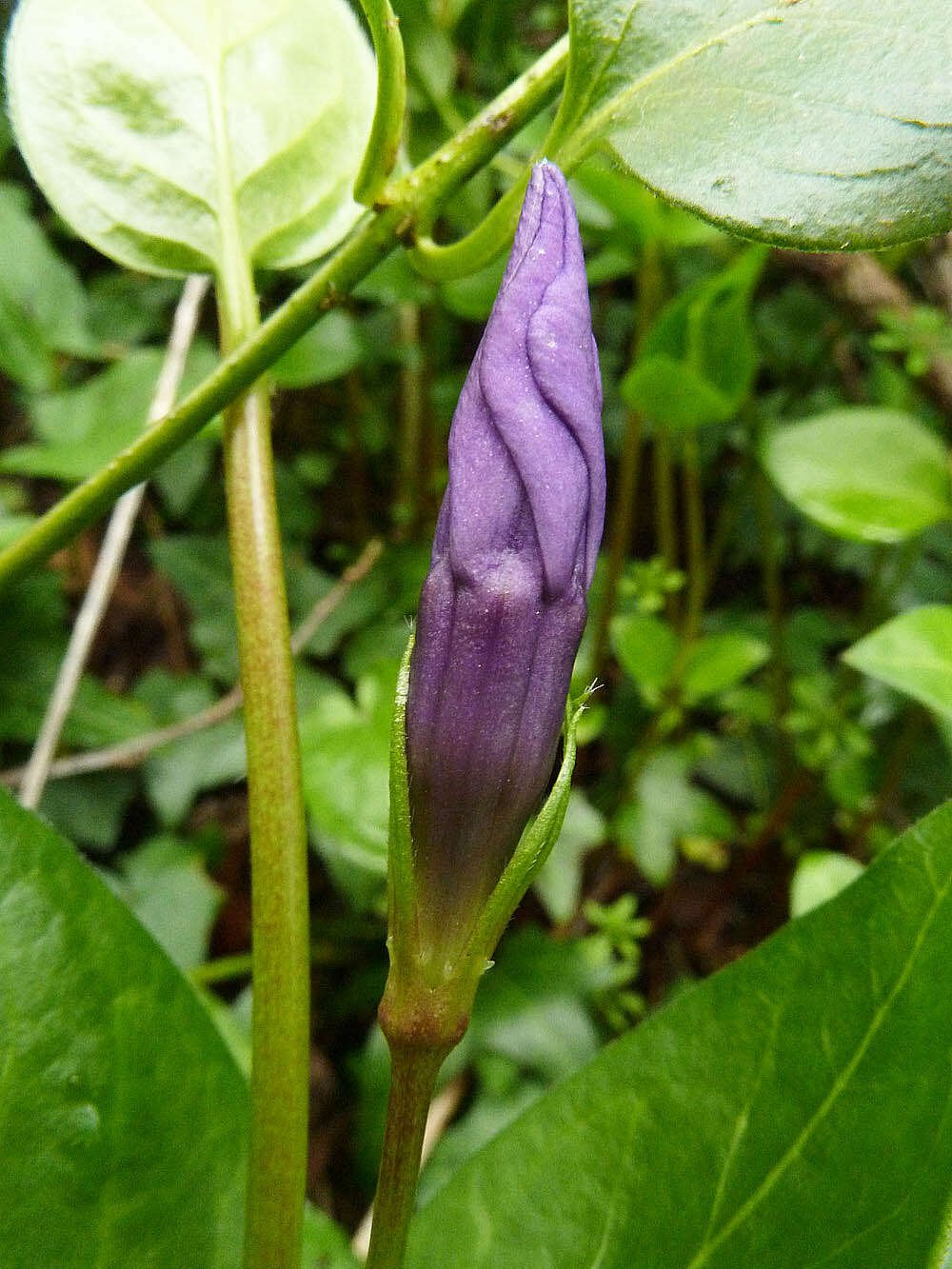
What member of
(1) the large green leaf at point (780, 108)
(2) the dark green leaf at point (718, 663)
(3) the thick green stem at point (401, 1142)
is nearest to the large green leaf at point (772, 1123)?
(3) the thick green stem at point (401, 1142)

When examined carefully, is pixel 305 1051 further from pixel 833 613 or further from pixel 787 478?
pixel 833 613

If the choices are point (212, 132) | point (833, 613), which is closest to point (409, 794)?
point (212, 132)

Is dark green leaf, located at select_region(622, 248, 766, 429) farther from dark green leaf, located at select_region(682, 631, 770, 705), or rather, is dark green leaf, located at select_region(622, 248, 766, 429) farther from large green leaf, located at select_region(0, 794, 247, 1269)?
large green leaf, located at select_region(0, 794, 247, 1269)

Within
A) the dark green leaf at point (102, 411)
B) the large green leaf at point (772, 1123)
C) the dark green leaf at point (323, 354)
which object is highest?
the dark green leaf at point (102, 411)

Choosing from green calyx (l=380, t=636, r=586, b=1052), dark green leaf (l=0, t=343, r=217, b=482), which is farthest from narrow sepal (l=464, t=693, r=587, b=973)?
dark green leaf (l=0, t=343, r=217, b=482)

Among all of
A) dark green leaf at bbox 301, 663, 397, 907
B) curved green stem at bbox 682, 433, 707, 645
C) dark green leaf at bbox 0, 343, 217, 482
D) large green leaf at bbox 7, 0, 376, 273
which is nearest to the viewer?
large green leaf at bbox 7, 0, 376, 273

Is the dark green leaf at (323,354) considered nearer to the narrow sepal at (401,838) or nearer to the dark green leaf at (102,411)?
the dark green leaf at (102,411)
